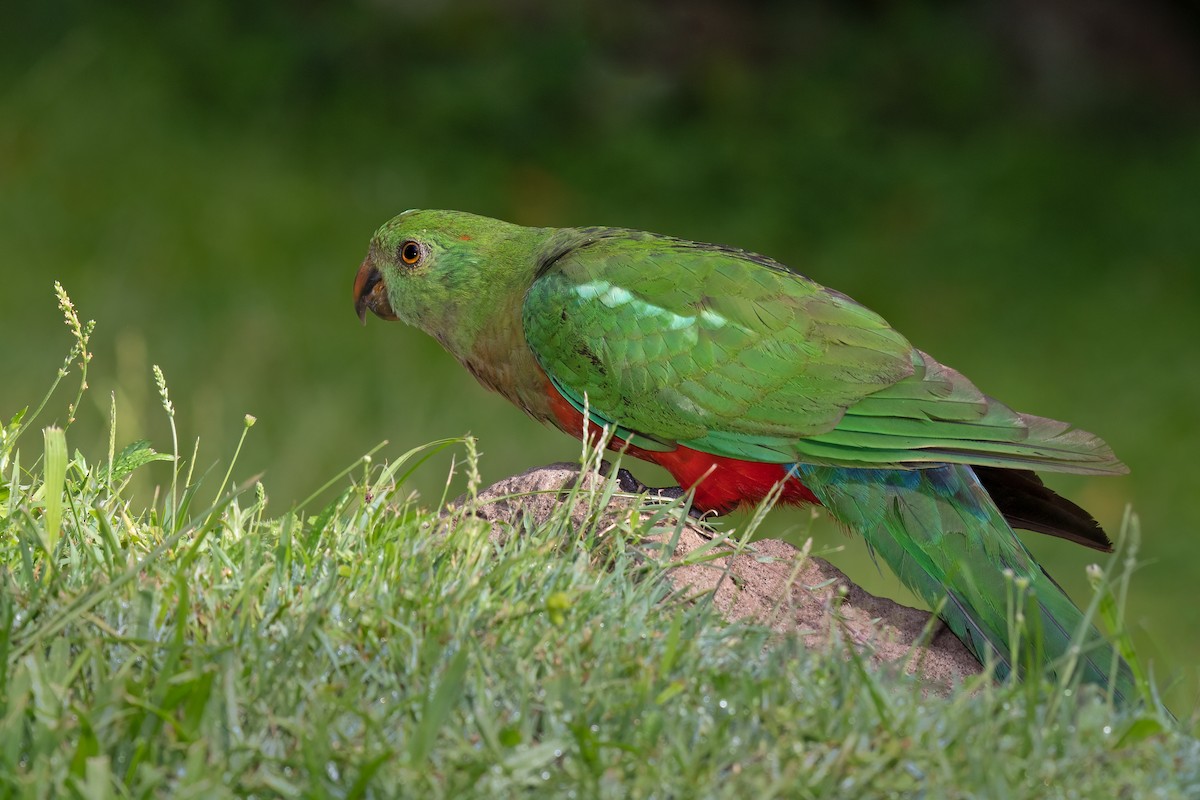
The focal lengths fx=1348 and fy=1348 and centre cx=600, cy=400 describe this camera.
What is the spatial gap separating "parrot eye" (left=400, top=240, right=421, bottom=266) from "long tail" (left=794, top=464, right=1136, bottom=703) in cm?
128

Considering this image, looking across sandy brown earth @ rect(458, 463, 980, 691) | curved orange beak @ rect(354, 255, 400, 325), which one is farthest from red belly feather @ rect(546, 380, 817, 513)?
curved orange beak @ rect(354, 255, 400, 325)

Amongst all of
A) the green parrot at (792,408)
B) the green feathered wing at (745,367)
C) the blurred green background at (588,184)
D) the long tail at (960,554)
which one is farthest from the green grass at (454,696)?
the blurred green background at (588,184)

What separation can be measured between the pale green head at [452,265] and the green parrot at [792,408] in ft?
0.07

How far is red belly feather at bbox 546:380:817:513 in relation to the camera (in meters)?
3.28

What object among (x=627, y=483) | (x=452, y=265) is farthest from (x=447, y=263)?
(x=627, y=483)

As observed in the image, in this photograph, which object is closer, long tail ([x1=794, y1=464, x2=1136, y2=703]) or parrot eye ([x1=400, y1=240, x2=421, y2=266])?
long tail ([x1=794, y1=464, x2=1136, y2=703])

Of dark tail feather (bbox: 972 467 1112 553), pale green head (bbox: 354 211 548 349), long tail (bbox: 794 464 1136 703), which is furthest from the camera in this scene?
pale green head (bbox: 354 211 548 349)

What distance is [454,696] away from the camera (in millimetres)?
2164

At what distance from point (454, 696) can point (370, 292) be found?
6.68 feet

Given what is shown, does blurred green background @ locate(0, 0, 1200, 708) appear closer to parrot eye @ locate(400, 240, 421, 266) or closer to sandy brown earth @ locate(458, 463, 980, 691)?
parrot eye @ locate(400, 240, 421, 266)

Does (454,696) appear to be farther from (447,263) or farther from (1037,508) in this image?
(447,263)

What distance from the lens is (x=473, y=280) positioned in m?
3.75

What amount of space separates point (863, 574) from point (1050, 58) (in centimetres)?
570

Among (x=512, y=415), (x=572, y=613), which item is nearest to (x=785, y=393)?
(x=572, y=613)
